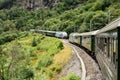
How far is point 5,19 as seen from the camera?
144m

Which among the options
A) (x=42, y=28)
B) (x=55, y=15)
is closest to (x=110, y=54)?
(x=42, y=28)

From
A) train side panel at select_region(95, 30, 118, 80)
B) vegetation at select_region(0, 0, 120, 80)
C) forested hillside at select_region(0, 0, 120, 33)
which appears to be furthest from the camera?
forested hillside at select_region(0, 0, 120, 33)

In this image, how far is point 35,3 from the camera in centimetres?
15062

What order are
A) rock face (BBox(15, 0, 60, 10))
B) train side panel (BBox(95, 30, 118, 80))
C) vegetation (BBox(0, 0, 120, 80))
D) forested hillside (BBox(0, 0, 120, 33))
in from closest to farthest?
train side panel (BBox(95, 30, 118, 80)) → vegetation (BBox(0, 0, 120, 80)) → forested hillside (BBox(0, 0, 120, 33)) → rock face (BBox(15, 0, 60, 10))

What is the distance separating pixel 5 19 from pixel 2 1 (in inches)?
975

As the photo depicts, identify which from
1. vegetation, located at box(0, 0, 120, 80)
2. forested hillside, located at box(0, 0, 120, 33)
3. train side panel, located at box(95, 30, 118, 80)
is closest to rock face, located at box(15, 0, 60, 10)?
vegetation, located at box(0, 0, 120, 80)

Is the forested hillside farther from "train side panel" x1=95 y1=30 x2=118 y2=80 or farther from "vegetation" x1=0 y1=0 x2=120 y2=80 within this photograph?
"train side panel" x1=95 y1=30 x2=118 y2=80

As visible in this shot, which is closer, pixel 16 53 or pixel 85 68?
pixel 85 68

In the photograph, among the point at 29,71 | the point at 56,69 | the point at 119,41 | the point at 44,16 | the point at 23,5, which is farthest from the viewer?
the point at 23,5

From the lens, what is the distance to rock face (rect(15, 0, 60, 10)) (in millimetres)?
143000

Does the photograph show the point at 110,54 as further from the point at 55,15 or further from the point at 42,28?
the point at 55,15

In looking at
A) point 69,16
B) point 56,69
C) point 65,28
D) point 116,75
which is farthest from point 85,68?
point 69,16

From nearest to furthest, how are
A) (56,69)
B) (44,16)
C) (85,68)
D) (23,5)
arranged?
1. (85,68)
2. (56,69)
3. (44,16)
4. (23,5)

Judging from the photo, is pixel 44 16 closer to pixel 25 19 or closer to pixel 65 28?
pixel 25 19
